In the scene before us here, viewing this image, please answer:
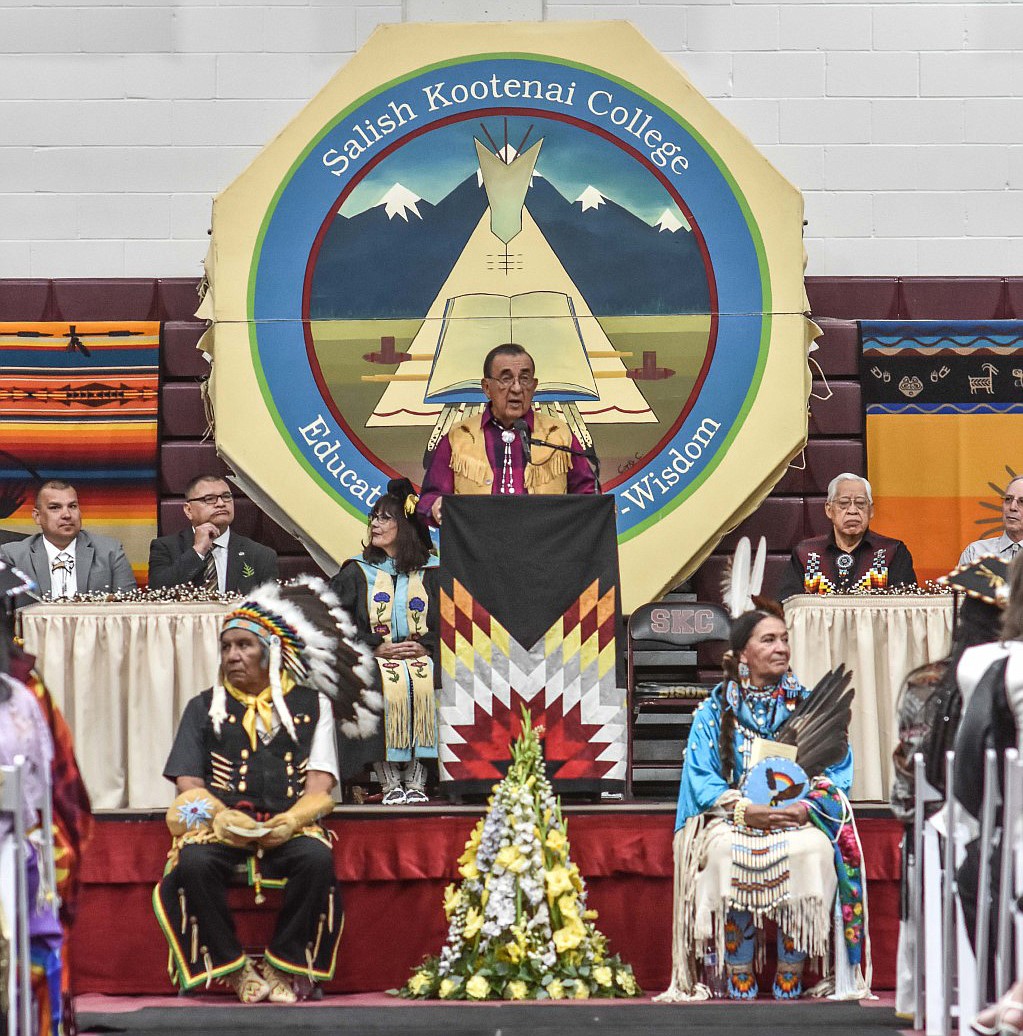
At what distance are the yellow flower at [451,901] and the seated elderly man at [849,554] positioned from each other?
2094mm

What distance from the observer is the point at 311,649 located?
6016 millimetres

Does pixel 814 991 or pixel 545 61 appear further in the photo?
pixel 545 61

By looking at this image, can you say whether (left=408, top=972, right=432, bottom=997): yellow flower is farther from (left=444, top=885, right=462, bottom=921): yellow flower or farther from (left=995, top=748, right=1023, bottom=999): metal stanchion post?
(left=995, top=748, right=1023, bottom=999): metal stanchion post

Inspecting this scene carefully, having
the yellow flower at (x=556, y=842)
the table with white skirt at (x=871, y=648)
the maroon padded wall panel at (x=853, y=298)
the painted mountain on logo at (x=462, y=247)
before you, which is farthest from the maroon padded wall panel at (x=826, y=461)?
the yellow flower at (x=556, y=842)

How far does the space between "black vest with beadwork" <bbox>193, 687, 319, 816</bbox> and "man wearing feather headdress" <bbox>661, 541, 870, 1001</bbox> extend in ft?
3.84

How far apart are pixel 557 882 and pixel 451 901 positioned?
32 cm

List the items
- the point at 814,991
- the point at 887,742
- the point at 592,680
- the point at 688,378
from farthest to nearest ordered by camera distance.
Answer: the point at 688,378 < the point at 887,742 < the point at 592,680 < the point at 814,991

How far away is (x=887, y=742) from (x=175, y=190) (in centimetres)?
443

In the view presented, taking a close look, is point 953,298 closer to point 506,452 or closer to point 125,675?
point 506,452

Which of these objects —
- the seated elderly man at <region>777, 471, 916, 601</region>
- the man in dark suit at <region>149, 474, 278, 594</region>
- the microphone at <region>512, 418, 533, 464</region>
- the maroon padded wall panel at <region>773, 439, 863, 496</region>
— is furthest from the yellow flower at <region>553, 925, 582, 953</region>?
the maroon padded wall panel at <region>773, 439, 863, 496</region>

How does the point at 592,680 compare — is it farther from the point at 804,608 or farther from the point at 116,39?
the point at 116,39

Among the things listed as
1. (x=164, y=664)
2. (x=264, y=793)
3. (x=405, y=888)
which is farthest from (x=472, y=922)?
(x=164, y=664)

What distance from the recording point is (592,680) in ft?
19.8

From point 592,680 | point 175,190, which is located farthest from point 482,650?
point 175,190
